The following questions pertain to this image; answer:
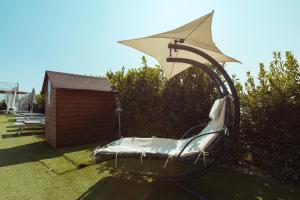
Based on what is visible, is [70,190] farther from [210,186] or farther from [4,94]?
[4,94]

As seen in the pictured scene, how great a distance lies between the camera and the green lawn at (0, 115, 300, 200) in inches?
121

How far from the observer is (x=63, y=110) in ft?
21.7

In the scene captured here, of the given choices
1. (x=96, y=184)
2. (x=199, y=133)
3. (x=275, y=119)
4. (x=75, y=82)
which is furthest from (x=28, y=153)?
(x=275, y=119)

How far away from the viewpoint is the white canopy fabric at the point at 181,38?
3377 mm

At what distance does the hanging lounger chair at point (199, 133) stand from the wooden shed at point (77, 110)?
3384 mm

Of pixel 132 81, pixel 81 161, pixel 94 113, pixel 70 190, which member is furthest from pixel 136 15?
pixel 70 190

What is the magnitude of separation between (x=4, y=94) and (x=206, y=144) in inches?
1010

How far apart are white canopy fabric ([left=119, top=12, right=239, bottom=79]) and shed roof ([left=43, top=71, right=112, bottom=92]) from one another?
3.51m

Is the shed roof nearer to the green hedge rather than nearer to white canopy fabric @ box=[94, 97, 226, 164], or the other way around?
the green hedge

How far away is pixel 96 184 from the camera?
3504mm

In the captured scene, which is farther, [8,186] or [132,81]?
[132,81]

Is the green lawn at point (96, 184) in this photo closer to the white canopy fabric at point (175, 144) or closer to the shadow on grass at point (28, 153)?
the shadow on grass at point (28, 153)

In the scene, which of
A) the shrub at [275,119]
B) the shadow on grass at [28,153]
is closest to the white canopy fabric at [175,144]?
the shrub at [275,119]

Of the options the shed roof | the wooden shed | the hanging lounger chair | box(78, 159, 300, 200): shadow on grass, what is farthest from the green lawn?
the shed roof
